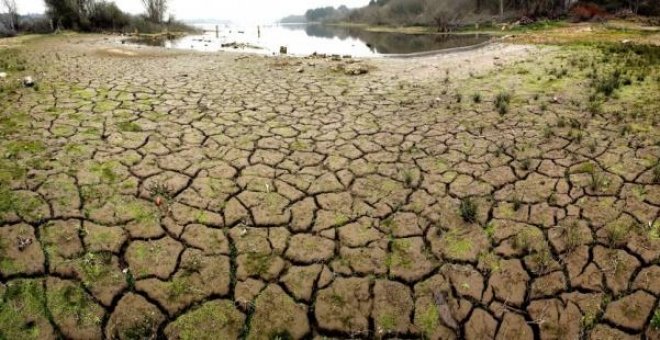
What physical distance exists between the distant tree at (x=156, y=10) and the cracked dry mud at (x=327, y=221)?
134 feet

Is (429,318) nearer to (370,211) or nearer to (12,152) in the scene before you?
(370,211)

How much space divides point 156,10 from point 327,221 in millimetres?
45735

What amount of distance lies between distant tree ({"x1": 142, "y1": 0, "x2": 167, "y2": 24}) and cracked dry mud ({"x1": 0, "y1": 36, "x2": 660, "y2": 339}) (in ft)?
134

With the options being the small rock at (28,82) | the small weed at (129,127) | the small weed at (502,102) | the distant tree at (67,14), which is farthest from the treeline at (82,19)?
the small weed at (502,102)

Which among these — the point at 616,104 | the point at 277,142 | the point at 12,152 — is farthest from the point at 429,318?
the point at 616,104

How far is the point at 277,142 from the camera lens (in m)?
4.84

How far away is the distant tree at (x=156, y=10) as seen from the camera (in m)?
40.9

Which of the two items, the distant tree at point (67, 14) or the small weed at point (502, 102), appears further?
the distant tree at point (67, 14)

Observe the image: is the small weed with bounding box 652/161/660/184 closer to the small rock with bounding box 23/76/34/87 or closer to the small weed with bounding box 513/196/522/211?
the small weed with bounding box 513/196/522/211

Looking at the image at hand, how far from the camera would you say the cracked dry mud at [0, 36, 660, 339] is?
2.57 meters

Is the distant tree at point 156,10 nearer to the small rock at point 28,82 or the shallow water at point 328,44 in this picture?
the shallow water at point 328,44

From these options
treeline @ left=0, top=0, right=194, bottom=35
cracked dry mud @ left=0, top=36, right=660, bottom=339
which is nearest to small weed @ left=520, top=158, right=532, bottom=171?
cracked dry mud @ left=0, top=36, right=660, bottom=339

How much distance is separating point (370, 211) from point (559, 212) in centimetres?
172

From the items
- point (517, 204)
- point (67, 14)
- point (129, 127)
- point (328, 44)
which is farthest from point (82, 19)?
point (517, 204)
